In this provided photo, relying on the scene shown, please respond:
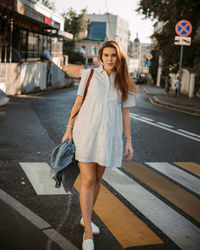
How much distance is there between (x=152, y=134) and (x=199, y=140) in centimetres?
120

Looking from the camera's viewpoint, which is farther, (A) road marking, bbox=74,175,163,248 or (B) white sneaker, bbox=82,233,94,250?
(A) road marking, bbox=74,175,163,248

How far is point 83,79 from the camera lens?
352cm

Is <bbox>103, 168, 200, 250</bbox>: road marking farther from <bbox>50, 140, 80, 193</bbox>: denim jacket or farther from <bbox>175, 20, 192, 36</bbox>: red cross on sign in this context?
<bbox>175, 20, 192, 36</bbox>: red cross on sign

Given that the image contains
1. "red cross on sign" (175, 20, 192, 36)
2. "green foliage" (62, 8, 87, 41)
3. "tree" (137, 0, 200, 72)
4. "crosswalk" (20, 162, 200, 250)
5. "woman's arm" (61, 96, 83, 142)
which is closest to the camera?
"woman's arm" (61, 96, 83, 142)

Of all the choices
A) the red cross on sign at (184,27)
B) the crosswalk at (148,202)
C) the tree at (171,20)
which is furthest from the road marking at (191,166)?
the tree at (171,20)

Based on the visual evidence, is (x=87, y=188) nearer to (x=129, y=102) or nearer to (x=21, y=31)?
(x=129, y=102)

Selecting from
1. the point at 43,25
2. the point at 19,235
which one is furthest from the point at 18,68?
the point at 19,235

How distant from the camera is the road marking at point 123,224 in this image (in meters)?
3.67

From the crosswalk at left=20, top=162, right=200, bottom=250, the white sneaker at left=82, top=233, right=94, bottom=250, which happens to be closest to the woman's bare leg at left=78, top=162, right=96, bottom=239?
the white sneaker at left=82, top=233, right=94, bottom=250

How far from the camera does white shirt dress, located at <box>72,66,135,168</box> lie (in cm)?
342

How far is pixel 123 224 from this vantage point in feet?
13.2

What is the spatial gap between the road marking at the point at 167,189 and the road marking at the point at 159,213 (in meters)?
0.19

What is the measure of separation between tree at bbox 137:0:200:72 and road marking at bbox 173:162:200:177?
16.0 m

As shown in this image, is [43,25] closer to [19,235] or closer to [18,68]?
[18,68]
